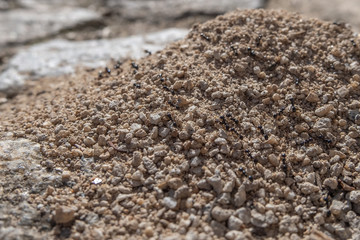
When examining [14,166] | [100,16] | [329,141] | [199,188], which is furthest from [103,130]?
[100,16]

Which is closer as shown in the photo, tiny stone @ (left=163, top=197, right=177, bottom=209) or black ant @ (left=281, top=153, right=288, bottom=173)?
tiny stone @ (left=163, top=197, right=177, bottom=209)

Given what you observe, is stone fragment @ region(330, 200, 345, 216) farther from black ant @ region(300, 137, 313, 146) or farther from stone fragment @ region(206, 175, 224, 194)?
stone fragment @ region(206, 175, 224, 194)

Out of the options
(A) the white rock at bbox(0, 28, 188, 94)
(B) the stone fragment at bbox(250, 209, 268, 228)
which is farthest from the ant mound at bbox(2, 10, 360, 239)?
(A) the white rock at bbox(0, 28, 188, 94)

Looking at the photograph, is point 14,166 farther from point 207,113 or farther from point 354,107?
point 354,107

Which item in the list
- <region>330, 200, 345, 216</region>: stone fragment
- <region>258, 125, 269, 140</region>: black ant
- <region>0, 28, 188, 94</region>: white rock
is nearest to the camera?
<region>330, 200, 345, 216</region>: stone fragment

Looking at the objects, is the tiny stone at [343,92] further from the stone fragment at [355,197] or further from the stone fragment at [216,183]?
the stone fragment at [216,183]

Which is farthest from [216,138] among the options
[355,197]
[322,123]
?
[355,197]

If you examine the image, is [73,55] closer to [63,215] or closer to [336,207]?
[63,215]
